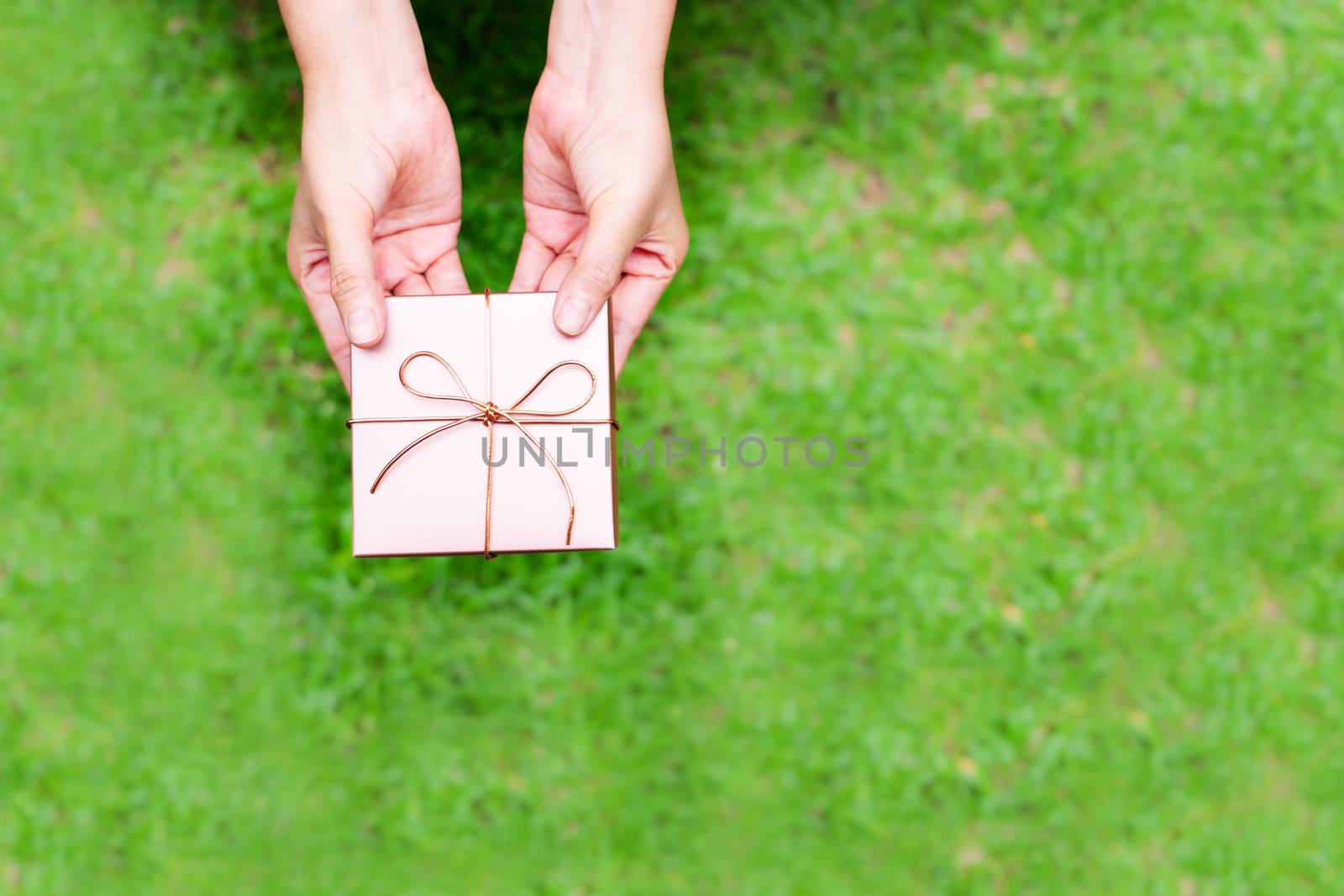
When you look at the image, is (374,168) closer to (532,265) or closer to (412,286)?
(412,286)

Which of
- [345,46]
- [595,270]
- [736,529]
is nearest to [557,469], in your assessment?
[595,270]

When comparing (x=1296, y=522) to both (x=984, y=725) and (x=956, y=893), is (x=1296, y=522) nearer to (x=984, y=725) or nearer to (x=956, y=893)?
(x=984, y=725)

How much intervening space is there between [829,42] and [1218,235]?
5.07 feet

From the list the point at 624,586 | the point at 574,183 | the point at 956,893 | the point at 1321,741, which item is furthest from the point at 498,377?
the point at 1321,741

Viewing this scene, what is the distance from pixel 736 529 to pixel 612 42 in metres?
1.52

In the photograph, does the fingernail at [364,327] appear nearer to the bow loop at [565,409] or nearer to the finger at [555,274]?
the bow loop at [565,409]

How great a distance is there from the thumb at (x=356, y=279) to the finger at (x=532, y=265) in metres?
0.43

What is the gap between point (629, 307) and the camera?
248 centimetres

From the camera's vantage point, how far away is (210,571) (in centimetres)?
305

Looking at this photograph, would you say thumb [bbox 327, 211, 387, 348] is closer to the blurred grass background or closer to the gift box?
the gift box

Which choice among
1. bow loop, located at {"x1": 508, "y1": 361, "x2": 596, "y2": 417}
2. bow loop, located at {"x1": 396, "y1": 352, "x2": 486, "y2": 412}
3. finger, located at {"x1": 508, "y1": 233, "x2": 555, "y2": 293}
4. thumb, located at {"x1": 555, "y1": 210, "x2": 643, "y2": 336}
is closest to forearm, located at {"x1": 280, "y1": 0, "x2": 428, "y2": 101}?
finger, located at {"x1": 508, "y1": 233, "x2": 555, "y2": 293}

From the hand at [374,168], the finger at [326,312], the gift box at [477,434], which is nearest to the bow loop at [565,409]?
the gift box at [477,434]

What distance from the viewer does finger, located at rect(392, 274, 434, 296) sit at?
2451 mm

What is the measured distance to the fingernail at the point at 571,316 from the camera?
200 cm
